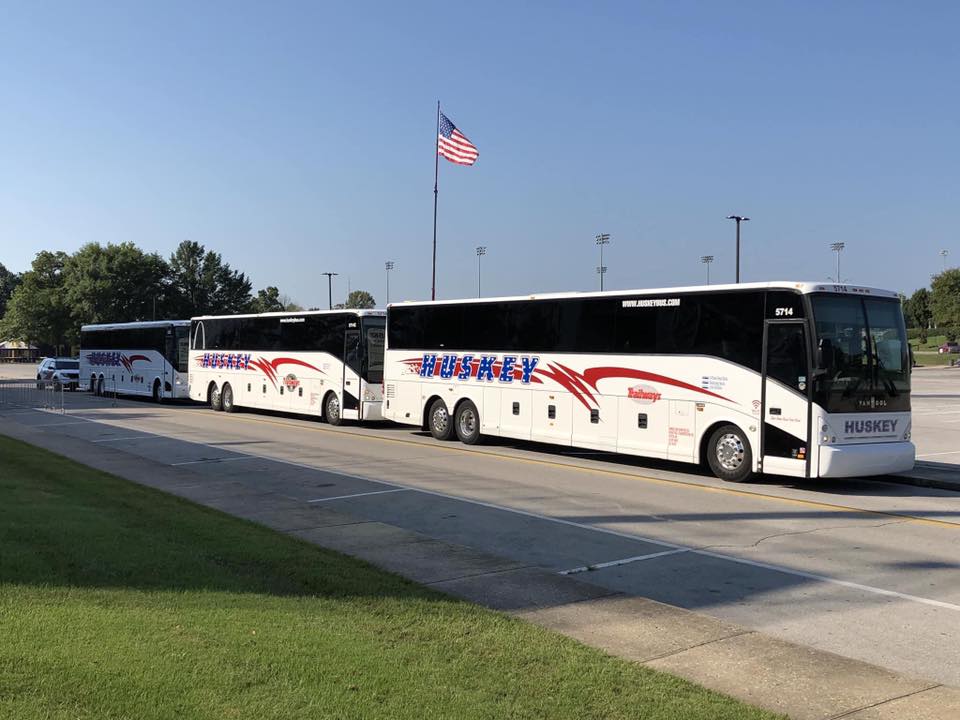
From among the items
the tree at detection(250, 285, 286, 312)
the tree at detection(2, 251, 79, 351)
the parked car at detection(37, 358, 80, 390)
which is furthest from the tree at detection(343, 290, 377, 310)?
the parked car at detection(37, 358, 80, 390)

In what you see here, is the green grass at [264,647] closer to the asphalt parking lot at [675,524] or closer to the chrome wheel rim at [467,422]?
the asphalt parking lot at [675,524]

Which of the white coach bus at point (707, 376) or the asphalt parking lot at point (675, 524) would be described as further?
the white coach bus at point (707, 376)

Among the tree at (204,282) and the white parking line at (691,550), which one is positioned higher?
the tree at (204,282)

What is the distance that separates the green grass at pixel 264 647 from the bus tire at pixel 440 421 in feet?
44.4

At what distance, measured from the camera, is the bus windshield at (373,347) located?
1021 inches

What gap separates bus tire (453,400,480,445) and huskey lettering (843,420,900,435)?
8966 mm

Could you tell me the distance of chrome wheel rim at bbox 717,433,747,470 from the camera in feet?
49.3

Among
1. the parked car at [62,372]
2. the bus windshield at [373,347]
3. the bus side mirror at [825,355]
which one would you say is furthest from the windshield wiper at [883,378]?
the parked car at [62,372]

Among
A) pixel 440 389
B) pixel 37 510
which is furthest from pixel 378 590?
pixel 440 389

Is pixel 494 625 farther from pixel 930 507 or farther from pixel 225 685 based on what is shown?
pixel 930 507

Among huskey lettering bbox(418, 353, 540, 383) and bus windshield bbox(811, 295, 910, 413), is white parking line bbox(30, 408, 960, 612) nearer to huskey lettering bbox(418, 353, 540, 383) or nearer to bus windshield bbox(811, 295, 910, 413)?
bus windshield bbox(811, 295, 910, 413)

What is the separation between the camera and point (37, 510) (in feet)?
31.0

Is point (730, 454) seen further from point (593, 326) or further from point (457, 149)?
point (457, 149)

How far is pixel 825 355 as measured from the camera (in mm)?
13695
